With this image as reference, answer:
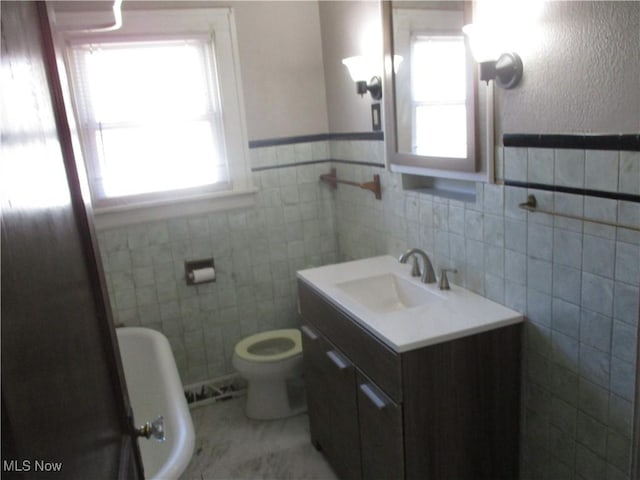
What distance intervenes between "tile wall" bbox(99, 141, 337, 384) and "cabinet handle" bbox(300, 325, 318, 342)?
795 millimetres

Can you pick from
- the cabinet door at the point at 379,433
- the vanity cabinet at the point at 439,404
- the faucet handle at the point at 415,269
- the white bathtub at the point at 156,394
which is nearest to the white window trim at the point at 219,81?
the white bathtub at the point at 156,394

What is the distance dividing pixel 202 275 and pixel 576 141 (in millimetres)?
2157

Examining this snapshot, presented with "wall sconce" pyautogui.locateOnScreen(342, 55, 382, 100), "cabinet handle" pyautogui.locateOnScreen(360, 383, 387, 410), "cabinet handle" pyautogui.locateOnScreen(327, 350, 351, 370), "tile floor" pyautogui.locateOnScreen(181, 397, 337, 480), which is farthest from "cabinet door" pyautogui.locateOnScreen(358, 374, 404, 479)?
"wall sconce" pyautogui.locateOnScreen(342, 55, 382, 100)

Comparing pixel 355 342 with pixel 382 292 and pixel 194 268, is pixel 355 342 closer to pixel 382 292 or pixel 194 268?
pixel 382 292

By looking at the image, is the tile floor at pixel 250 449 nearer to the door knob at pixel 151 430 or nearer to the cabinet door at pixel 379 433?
the cabinet door at pixel 379 433

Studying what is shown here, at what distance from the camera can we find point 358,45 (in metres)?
2.67

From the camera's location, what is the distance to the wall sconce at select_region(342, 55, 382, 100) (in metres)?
2.49

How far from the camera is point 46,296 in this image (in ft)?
2.08

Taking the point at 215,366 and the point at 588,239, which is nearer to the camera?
the point at 588,239

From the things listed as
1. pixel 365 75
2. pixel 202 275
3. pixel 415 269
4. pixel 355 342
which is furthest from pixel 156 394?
pixel 365 75

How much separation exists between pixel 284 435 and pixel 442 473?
124 centimetres

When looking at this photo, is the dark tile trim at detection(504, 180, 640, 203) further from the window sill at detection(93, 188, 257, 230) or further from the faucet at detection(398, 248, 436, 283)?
the window sill at detection(93, 188, 257, 230)

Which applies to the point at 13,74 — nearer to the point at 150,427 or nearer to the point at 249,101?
the point at 150,427

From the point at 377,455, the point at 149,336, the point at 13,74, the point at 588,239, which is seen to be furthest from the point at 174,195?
the point at 13,74
